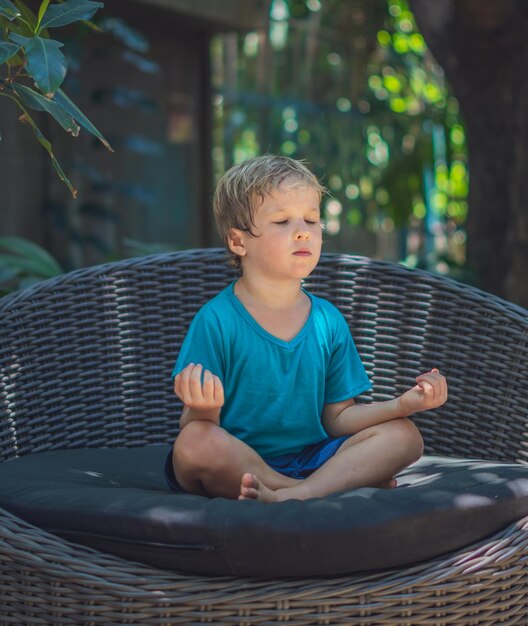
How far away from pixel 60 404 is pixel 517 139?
2150mm

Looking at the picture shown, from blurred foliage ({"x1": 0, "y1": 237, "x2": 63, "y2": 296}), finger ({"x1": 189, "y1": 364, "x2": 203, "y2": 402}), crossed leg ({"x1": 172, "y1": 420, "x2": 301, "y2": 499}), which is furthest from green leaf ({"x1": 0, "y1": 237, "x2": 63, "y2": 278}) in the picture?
finger ({"x1": 189, "y1": 364, "x2": 203, "y2": 402})

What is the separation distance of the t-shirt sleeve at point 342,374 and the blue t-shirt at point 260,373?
0.05 m

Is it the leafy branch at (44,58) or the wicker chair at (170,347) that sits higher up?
the leafy branch at (44,58)

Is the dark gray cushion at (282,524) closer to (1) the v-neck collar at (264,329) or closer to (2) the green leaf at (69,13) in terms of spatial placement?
(1) the v-neck collar at (264,329)

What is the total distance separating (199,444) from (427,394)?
1.42 ft

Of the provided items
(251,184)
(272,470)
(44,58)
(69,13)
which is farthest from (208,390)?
(69,13)

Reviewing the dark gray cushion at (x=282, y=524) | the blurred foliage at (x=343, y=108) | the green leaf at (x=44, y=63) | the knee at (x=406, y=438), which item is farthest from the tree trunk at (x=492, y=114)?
the green leaf at (x=44, y=63)

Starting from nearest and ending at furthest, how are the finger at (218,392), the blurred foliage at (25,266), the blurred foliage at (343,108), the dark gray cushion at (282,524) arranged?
the dark gray cushion at (282,524) → the finger at (218,392) → the blurred foliage at (25,266) → the blurred foliage at (343,108)

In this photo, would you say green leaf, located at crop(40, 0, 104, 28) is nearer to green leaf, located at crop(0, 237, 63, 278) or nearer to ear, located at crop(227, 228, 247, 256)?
ear, located at crop(227, 228, 247, 256)

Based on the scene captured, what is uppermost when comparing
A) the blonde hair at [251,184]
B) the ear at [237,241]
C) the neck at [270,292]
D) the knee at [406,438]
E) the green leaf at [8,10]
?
the green leaf at [8,10]

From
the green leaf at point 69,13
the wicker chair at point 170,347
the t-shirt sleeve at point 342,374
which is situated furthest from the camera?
the wicker chair at point 170,347

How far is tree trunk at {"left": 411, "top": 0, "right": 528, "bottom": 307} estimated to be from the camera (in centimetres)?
371

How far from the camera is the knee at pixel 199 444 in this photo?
178 centimetres

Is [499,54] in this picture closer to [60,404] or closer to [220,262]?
[220,262]
